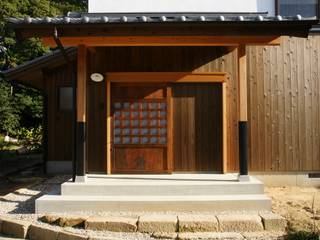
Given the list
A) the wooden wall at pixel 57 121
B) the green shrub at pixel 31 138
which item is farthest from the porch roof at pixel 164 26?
the green shrub at pixel 31 138

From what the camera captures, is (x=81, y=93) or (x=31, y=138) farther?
(x=31, y=138)

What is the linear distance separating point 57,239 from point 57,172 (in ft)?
20.1

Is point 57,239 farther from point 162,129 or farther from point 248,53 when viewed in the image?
point 248,53

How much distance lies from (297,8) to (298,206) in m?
4.73

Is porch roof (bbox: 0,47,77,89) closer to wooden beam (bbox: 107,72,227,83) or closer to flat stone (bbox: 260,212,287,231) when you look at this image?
wooden beam (bbox: 107,72,227,83)

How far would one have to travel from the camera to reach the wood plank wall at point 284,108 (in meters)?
10.1

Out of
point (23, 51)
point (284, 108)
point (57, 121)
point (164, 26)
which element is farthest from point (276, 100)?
point (23, 51)

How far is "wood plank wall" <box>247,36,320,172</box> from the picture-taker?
396 inches

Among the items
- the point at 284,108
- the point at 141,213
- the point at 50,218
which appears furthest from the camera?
the point at 284,108

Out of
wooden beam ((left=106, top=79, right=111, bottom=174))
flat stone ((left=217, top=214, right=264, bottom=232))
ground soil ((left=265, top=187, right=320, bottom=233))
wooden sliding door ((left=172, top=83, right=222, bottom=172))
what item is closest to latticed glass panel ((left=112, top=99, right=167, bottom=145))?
wooden beam ((left=106, top=79, right=111, bottom=174))

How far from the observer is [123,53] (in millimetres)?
9820

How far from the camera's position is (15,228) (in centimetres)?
681

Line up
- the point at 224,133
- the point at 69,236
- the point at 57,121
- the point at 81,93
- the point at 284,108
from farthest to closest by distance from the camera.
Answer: the point at 57,121, the point at 284,108, the point at 224,133, the point at 81,93, the point at 69,236

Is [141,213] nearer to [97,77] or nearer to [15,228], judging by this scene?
[15,228]
